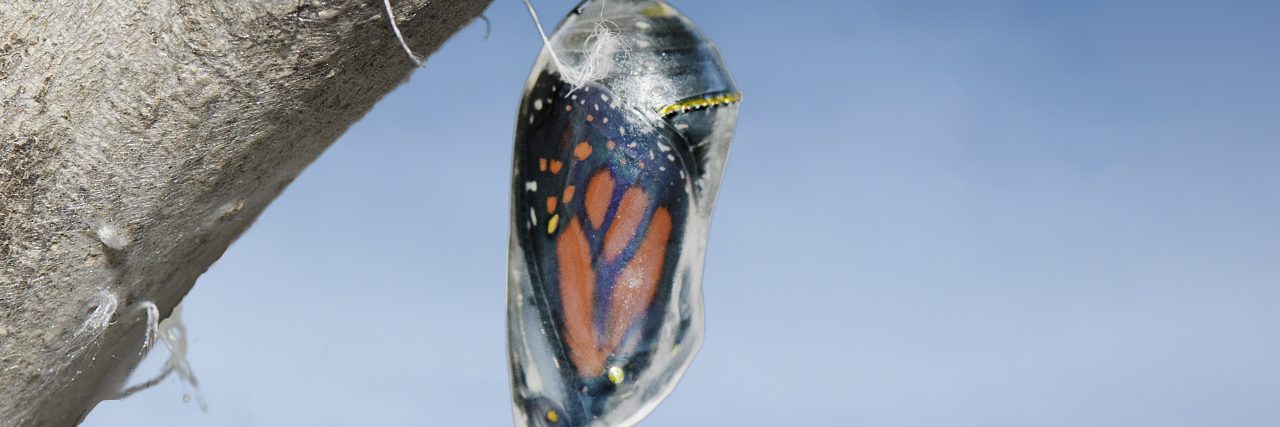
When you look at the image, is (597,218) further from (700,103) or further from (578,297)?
(700,103)

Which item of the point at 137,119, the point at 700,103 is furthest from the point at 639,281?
the point at 137,119

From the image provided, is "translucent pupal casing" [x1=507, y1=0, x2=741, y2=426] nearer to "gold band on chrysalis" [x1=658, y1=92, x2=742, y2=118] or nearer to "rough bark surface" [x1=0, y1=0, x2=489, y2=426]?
"gold band on chrysalis" [x1=658, y1=92, x2=742, y2=118]

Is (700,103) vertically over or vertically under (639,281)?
over

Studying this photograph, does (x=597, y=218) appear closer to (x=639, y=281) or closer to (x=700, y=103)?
(x=639, y=281)

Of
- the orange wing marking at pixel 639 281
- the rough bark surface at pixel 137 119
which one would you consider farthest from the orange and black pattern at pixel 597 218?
the rough bark surface at pixel 137 119

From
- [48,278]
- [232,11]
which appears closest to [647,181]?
[232,11]

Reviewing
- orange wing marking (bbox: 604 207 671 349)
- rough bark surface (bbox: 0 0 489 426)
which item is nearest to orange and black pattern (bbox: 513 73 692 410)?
orange wing marking (bbox: 604 207 671 349)

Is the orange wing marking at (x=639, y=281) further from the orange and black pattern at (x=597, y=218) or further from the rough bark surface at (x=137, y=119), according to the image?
the rough bark surface at (x=137, y=119)
